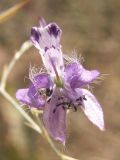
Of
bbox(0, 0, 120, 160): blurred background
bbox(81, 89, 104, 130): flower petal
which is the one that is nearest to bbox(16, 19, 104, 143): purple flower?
bbox(81, 89, 104, 130): flower petal

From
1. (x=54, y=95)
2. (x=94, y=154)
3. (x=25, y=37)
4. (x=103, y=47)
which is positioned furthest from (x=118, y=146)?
(x=54, y=95)

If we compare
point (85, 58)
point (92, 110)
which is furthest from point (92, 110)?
point (85, 58)

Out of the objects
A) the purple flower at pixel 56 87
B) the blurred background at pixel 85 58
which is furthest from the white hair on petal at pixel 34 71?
the blurred background at pixel 85 58

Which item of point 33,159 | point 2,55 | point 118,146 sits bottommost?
point 118,146

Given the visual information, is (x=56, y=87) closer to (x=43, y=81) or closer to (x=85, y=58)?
(x=43, y=81)

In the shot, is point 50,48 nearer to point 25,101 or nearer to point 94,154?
point 25,101

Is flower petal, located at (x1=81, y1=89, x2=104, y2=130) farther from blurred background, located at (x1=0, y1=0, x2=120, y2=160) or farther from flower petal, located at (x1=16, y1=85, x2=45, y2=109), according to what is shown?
blurred background, located at (x1=0, y1=0, x2=120, y2=160)
